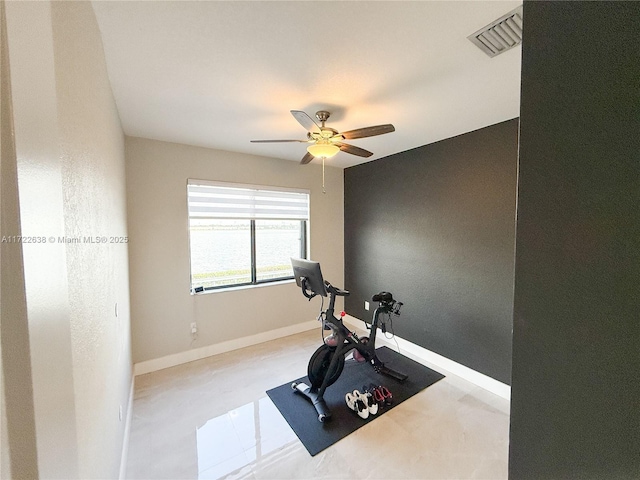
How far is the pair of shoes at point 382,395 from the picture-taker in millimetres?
2289

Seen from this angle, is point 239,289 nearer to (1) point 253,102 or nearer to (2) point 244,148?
(2) point 244,148

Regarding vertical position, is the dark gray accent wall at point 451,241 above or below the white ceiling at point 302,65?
below

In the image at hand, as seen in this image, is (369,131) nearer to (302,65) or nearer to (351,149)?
(351,149)

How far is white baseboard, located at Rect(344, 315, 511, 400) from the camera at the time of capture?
2456 mm

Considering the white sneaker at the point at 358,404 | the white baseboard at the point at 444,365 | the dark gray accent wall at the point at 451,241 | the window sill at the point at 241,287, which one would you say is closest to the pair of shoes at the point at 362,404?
the white sneaker at the point at 358,404

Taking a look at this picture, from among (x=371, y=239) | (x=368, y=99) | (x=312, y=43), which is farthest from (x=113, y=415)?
(x=371, y=239)

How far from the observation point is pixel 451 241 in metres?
2.83

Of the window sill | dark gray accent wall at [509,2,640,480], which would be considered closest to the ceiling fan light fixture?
dark gray accent wall at [509,2,640,480]

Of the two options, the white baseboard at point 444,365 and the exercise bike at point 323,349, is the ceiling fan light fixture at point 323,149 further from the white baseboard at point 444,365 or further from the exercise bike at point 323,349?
the white baseboard at point 444,365

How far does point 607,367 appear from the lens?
0.43 meters

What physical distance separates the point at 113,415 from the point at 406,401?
224 cm

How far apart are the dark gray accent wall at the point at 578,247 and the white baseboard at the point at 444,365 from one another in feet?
6.86

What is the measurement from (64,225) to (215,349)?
2976mm

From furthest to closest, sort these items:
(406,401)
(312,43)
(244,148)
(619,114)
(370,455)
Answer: (244,148) → (406,401) → (370,455) → (312,43) → (619,114)
